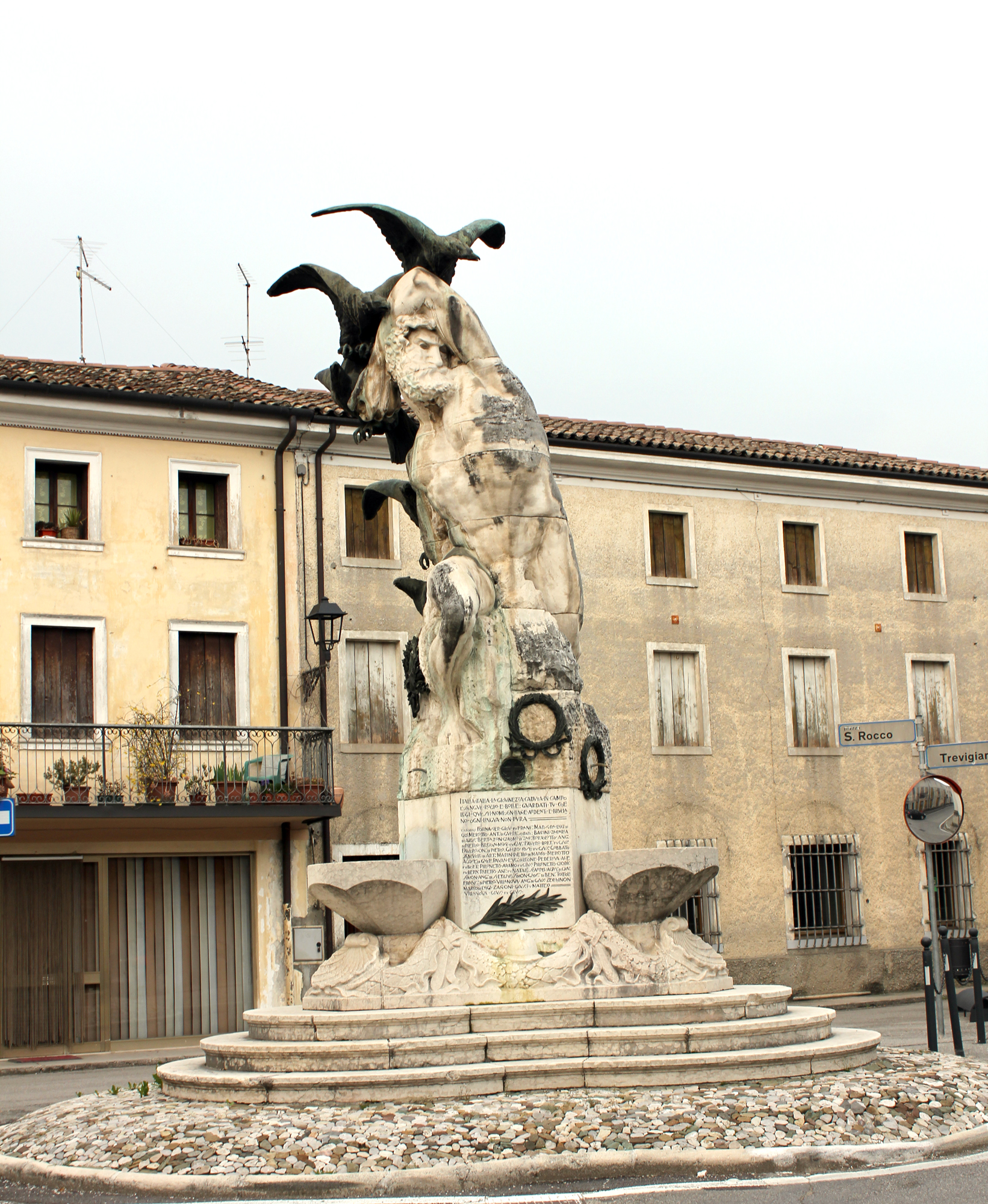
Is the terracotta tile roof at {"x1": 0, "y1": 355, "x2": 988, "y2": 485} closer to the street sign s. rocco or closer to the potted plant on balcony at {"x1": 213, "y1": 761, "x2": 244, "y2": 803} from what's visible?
the potted plant on balcony at {"x1": 213, "y1": 761, "x2": 244, "y2": 803}

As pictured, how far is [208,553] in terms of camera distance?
73.2 ft

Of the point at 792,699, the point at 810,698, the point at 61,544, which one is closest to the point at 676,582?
the point at 792,699

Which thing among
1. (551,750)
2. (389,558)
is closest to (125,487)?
(389,558)

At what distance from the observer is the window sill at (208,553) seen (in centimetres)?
2216

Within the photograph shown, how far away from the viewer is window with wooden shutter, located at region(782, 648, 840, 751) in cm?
2544

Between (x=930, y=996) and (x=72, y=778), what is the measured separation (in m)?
12.0

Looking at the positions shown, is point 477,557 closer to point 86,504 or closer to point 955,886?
point 86,504

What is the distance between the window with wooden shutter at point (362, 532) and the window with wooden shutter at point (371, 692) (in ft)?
4.42

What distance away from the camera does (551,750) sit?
9.23m

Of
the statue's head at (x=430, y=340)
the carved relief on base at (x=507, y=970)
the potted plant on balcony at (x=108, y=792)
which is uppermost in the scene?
the statue's head at (x=430, y=340)

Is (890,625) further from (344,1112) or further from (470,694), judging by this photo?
(344,1112)

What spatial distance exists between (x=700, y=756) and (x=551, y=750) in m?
15.7

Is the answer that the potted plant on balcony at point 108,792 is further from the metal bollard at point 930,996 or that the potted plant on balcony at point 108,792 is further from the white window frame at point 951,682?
the white window frame at point 951,682

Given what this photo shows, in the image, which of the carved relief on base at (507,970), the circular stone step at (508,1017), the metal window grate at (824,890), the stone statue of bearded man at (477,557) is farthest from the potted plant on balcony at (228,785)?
the circular stone step at (508,1017)
